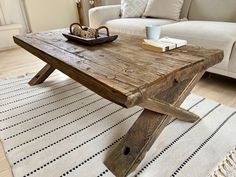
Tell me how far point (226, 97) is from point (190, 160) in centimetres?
69

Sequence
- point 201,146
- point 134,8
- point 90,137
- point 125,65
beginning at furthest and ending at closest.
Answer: point 134,8, point 90,137, point 201,146, point 125,65

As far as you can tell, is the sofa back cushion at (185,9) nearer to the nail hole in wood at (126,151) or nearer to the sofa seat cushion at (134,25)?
the sofa seat cushion at (134,25)

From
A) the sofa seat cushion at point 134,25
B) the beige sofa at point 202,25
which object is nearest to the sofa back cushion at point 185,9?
the beige sofa at point 202,25

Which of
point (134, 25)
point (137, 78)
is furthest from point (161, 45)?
point (134, 25)

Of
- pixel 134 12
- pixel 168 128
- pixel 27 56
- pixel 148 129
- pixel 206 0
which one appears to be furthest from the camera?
pixel 27 56

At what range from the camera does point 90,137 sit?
44.2 inches

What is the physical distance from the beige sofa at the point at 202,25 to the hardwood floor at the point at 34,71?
0.13 meters

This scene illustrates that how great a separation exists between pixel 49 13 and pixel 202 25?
244 cm

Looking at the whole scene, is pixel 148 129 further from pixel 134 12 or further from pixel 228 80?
pixel 134 12

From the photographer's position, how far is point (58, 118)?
4.28 feet

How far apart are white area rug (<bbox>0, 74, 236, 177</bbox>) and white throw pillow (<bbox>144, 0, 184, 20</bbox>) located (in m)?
1.01

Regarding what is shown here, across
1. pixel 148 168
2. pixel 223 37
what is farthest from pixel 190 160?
pixel 223 37

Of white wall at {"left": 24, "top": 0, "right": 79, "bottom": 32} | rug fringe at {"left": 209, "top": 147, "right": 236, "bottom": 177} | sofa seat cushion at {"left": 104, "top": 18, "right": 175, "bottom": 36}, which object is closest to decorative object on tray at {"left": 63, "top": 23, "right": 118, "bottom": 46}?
sofa seat cushion at {"left": 104, "top": 18, "right": 175, "bottom": 36}

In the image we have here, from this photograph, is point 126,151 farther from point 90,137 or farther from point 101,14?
point 101,14
